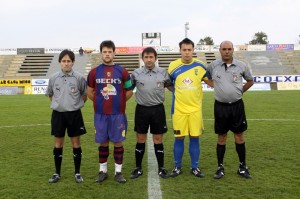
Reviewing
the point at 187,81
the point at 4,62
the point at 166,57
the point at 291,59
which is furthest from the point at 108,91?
the point at 291,59

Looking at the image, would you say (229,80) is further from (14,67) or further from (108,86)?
(14,67)

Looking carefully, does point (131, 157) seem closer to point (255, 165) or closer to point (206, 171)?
point (206, 171)

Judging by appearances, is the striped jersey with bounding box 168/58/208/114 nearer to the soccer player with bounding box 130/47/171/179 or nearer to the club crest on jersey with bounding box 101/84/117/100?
the soccer player with bounding box 130/47/171/179

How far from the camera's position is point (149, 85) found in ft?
16.2

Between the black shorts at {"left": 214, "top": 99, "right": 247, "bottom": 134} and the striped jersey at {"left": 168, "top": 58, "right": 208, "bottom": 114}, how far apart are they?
12.0 inches

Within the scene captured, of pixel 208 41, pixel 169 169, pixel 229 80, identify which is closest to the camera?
pixel 229 80

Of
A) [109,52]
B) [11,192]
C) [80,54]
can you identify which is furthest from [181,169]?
[80,54]

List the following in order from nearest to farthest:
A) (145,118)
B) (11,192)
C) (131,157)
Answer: (11,192) → (145,118) → (131,157)

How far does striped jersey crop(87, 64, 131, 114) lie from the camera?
4.71 metres

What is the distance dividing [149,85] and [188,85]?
55 centimetres

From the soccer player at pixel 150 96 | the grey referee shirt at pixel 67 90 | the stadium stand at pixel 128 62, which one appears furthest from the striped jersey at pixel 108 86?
the stadium stand at pixel 128 62

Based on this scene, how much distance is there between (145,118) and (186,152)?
6.15 feet

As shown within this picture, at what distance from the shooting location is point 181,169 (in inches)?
210

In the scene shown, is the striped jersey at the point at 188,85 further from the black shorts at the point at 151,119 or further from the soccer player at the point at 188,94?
the black shorts at the point at 151,119
